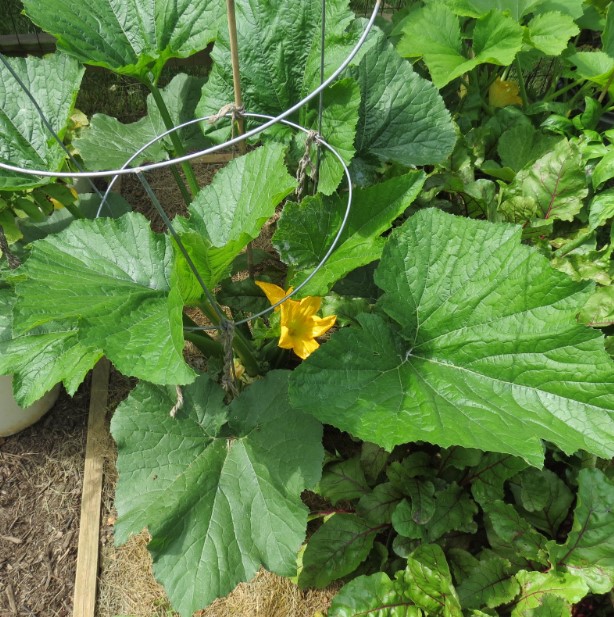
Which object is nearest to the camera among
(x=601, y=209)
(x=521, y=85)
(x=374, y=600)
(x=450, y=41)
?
(x=374, y=600)

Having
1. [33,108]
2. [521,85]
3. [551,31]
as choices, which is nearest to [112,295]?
[33,108]

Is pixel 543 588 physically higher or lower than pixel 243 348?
lower

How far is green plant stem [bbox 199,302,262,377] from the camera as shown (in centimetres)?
187

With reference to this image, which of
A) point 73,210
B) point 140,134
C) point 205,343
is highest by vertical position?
point 140,134

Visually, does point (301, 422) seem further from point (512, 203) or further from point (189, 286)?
point (512, 203)

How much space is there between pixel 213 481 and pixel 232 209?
83 centimetres

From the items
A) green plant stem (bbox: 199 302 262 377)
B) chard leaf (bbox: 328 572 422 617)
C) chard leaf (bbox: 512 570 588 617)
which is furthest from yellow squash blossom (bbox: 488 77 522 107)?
chard leaf (bbox: 328 572 422 617)

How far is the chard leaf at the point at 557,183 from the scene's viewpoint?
2.23 meters

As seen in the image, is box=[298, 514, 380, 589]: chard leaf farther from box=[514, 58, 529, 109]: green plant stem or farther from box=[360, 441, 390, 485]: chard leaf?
box=[514, 58, 529, 109]: green plant stem

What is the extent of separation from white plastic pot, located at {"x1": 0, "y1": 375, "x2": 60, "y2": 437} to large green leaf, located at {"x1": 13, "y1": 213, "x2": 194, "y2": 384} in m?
0.53

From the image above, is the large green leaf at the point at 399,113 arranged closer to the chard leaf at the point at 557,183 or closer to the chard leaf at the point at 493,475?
the chard leaf at the point at 557,183

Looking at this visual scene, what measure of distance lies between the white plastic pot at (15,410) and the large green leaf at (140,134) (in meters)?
0.91

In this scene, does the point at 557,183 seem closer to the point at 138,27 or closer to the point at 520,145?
the point at 520,145

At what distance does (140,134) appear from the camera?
2.45 m
